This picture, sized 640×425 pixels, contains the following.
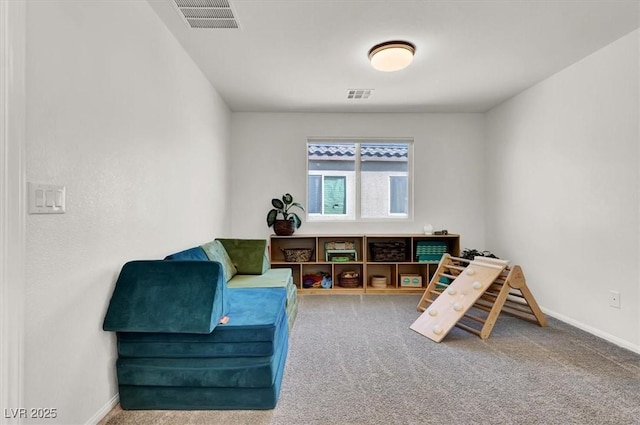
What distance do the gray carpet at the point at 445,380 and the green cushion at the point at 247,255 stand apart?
755 millimetres

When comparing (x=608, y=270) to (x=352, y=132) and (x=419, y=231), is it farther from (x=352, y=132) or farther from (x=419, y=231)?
(x=352, y=132)

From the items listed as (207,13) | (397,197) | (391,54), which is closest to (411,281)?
(397,197)

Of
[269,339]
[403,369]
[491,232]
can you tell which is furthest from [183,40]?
[491,232]

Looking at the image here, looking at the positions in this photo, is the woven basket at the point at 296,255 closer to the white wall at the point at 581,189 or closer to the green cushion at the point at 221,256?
the green cushion at the point at 221,256

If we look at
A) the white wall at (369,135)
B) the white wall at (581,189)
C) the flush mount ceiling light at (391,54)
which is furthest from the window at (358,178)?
the flush mount ceiling light at (391,54)

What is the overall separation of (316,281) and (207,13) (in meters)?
3.20

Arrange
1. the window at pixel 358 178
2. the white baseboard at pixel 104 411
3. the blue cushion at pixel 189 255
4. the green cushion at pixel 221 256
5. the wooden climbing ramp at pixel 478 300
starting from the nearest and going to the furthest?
the white baseboard at pixel 104 411 → the blue cushion at pixel 189 255 → the wooden climbing ramp at pixel 478 300 → the green cushion at pixel 221 256 → the window at pixel 358 178

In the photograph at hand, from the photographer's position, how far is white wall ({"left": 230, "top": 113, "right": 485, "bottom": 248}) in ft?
15.0

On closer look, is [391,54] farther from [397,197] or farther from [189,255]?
[397,197]

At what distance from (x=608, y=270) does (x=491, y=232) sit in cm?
180

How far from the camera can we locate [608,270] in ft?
8.85

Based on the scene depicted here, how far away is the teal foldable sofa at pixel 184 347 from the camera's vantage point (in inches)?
65.2

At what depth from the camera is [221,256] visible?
10.2 feet

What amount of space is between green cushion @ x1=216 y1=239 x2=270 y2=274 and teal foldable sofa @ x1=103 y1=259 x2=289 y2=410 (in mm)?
1589
